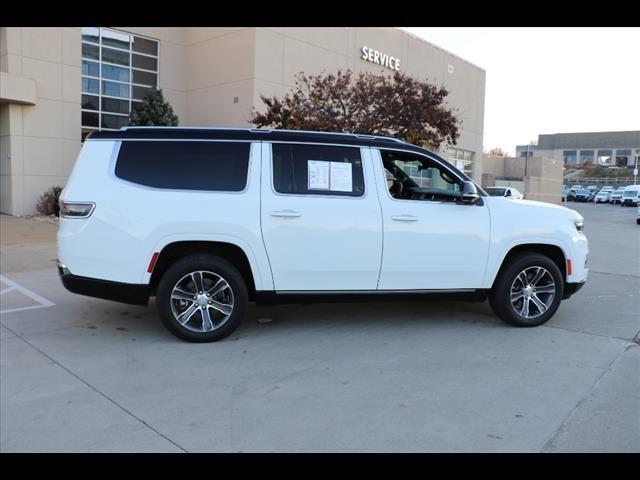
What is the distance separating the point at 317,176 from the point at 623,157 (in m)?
115

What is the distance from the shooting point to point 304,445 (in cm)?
335

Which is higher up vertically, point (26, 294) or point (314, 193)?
point (314, 193)

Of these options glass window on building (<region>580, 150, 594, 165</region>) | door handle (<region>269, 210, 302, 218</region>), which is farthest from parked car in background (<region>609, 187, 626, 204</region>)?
door handle (<region>269, 210, 302, 218</region>)

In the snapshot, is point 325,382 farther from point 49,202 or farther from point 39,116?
point 39,116

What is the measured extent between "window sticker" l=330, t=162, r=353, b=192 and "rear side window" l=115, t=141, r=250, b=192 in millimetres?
859

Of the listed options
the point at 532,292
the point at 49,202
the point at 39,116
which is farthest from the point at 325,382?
the point at 39,116

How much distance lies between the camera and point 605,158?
103625mm

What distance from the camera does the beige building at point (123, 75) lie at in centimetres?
1814

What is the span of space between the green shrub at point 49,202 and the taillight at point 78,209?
14333mm

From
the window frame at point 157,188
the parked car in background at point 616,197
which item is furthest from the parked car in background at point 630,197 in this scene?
the window frame at point 157,188

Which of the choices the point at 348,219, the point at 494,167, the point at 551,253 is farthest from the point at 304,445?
the point at 494,167

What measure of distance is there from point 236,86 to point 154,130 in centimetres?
1655
